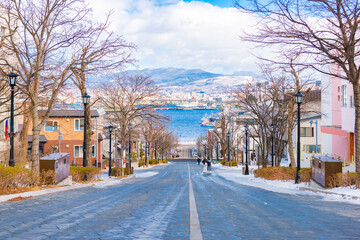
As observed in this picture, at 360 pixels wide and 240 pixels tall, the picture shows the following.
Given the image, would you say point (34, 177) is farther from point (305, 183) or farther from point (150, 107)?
point (150, 107)

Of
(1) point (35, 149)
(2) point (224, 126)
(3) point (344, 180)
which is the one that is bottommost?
(3) point (344, 180)

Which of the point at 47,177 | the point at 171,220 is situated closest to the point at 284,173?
the point at 47,177

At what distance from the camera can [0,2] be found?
22406mm

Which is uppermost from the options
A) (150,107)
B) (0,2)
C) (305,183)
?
(0,2)

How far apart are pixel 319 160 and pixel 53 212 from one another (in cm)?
1368

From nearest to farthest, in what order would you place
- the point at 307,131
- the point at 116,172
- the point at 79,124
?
the point at 116,172, the point at 79,124, the point at 307,131

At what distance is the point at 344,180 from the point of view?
18.3 m

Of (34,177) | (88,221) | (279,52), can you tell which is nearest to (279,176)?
(279,52)

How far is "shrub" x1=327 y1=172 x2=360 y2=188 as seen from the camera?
1735cm

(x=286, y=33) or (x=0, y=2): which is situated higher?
(x=0, y=2)

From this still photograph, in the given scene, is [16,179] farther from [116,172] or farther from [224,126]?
[224,126]

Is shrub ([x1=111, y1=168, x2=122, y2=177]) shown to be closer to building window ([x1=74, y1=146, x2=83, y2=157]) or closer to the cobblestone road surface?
building window ([x1=74, y1=146, x2=83, y2=157])

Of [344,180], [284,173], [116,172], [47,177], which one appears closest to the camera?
[344,180]

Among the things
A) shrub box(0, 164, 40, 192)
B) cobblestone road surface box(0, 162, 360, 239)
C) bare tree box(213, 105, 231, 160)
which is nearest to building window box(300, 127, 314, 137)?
bare tree box(213, 105, 231, 160)
